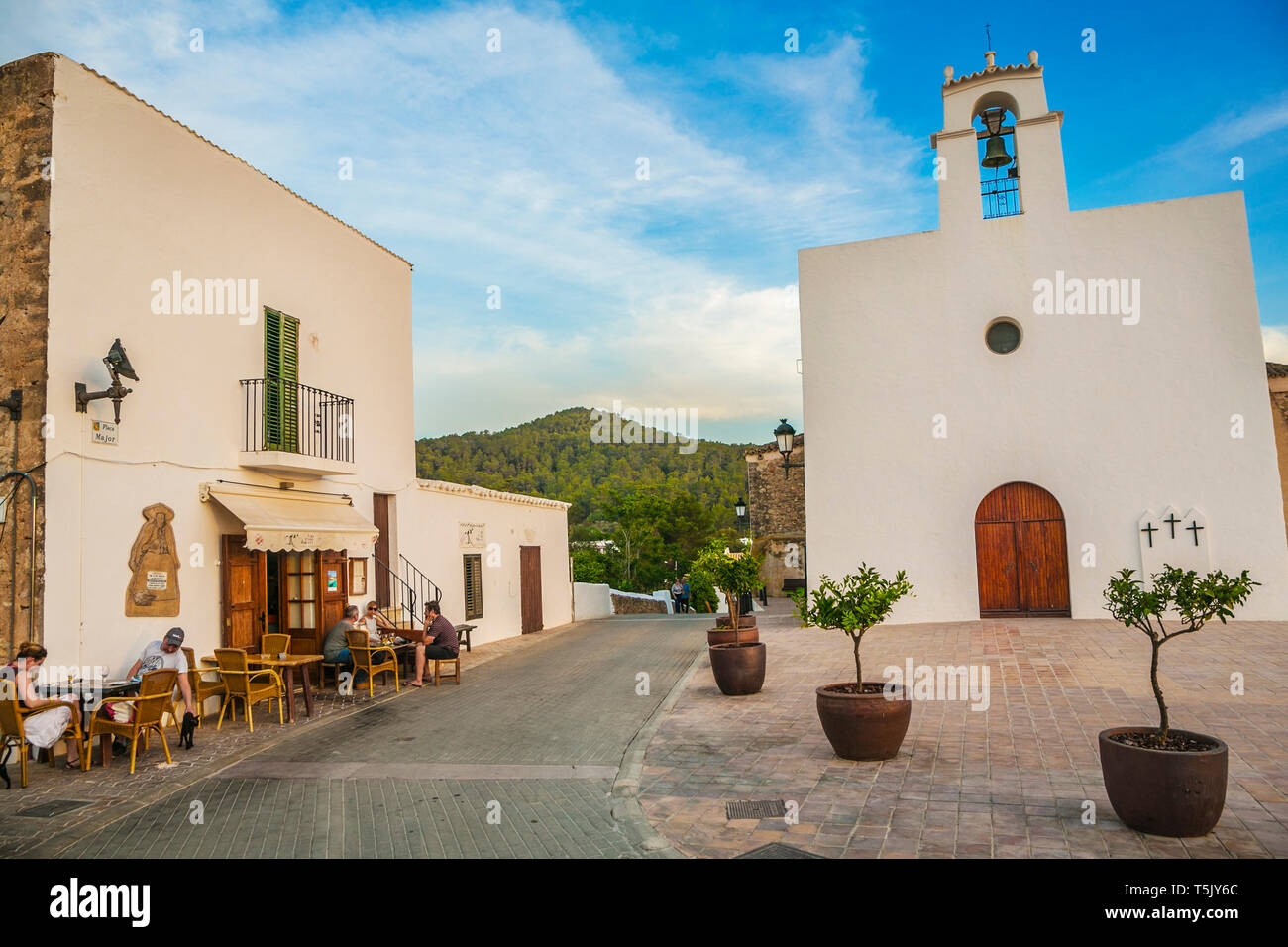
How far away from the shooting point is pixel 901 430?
1562 centimetres

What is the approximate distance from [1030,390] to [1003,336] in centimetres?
120

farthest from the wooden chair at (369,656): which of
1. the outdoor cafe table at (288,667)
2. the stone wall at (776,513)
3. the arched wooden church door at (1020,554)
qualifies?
the stone wall at (776,513)

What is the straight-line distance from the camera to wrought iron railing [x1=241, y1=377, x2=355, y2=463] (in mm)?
11070

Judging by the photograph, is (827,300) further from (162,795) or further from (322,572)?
(162,795)

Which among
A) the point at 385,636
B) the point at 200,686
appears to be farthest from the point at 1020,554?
the point at 200,686

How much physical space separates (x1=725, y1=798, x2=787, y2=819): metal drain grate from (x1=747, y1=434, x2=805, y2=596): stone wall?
2211cm

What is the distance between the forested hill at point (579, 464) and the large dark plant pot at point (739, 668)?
35428 mm

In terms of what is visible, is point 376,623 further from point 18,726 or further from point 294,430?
point 18,726

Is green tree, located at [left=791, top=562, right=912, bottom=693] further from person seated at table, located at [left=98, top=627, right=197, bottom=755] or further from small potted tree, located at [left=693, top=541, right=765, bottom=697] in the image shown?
person seated at table, located at [left=98, top=627, right=197, bottom=755]

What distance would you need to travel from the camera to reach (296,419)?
1171 cm

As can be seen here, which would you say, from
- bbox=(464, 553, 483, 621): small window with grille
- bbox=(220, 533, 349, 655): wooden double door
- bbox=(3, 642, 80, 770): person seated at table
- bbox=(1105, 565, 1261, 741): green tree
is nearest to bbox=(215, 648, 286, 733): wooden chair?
bbox=(220, 533, 349, 655): wooden double door

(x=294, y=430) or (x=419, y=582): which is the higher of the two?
(x=294, y=430)
